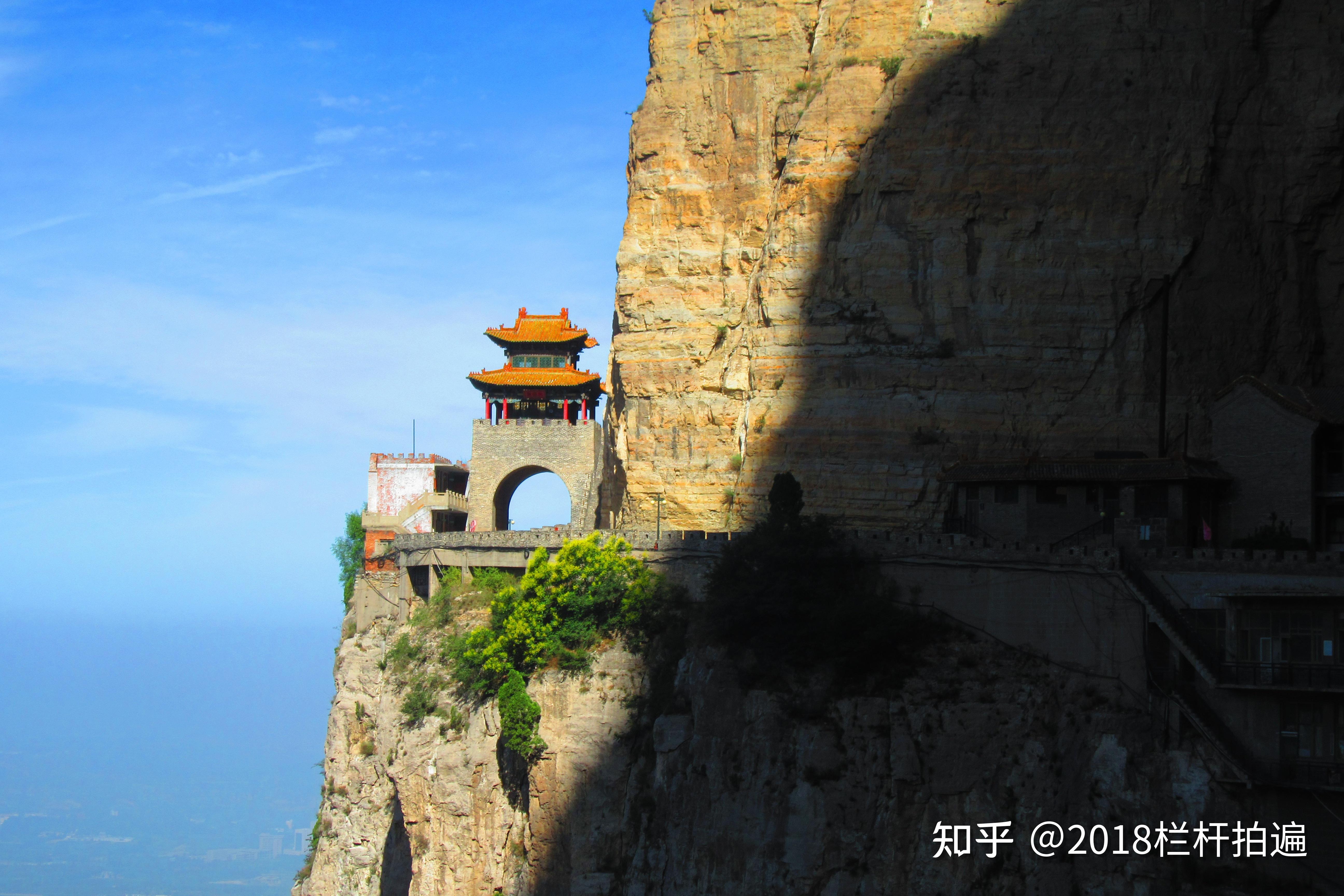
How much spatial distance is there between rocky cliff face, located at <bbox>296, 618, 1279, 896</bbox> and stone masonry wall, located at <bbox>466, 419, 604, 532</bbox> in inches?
746

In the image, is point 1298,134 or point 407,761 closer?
point 1298,134

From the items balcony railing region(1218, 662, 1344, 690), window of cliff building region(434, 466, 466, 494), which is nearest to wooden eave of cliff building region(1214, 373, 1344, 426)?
balcony railing region(1218, 662, 1344, 690)

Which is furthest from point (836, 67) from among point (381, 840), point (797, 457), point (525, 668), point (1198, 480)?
point (381, 840)

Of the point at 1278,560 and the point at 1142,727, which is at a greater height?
the point at 1278,560

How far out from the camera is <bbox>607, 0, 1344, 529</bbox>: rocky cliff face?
45250 millimetres

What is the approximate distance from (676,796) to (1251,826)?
14.7 m

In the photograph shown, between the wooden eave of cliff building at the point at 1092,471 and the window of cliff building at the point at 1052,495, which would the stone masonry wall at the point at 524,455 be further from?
the window of cliff building at the point at 1052,495

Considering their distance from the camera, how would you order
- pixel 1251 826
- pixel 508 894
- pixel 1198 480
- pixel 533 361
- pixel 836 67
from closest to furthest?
pixel 1251 826 → pixel 1198 480 → pixel 508 894 → pixel 836 67 → pixel 533 361

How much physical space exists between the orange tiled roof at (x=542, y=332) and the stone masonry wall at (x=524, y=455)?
4.99 metres

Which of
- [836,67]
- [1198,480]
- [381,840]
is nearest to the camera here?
[1198,480]

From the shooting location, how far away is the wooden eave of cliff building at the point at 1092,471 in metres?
40.4

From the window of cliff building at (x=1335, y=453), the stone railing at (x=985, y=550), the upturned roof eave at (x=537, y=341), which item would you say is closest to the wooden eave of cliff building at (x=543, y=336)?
the upturned roof eave at (x=537, y=341)

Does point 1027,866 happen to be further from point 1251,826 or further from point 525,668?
point 525,668

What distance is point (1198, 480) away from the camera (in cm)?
4050
